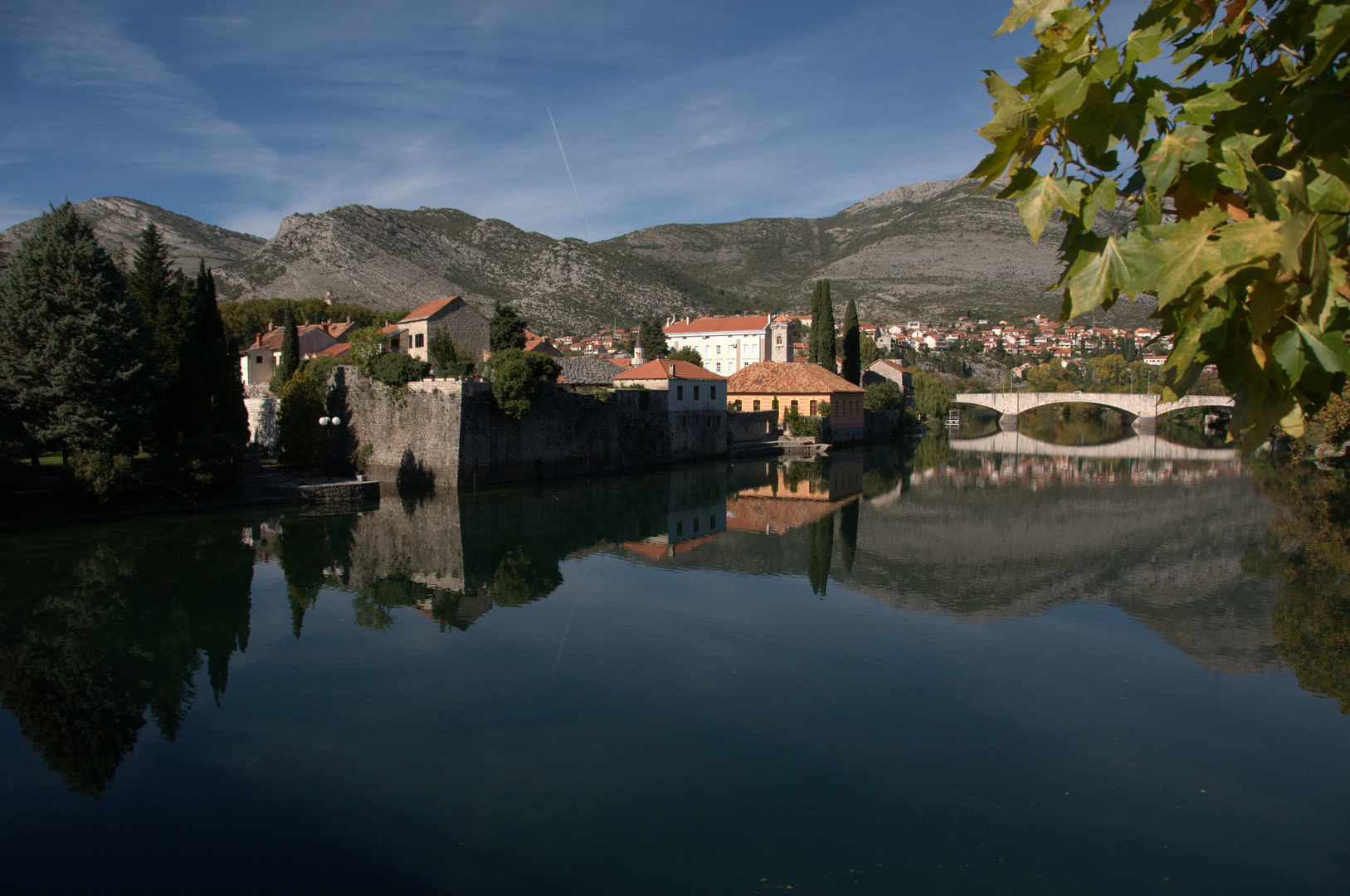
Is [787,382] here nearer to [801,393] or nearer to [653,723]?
[801,393]

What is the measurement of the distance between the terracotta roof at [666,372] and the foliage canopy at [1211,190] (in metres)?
35.5

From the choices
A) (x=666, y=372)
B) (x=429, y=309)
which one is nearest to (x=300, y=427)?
(x=429, y=309)

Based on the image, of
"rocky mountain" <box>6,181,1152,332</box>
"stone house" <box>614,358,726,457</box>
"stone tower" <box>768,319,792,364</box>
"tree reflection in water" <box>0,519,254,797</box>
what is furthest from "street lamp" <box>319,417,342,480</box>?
"rocky mountain" <box>6,181,1152,332</box>

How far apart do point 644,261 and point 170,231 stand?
7265 cm

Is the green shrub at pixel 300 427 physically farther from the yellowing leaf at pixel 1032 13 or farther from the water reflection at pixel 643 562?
the yellowing leaf at pixel 1032 13

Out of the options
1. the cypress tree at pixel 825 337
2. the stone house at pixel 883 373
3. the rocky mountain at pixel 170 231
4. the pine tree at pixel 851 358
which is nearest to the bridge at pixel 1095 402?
the stone house at pixel 883 373

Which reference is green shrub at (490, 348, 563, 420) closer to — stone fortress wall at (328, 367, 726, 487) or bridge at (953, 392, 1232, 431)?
stone fortress wall at (328, 367, 726, 487)

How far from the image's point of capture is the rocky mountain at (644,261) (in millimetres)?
89562

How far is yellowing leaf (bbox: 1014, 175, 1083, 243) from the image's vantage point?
1.84 m

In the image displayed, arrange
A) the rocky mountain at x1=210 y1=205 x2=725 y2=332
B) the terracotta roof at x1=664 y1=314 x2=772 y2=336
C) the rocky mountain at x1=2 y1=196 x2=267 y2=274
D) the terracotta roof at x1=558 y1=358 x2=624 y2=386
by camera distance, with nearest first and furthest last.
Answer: the terracotta roof at x1=558 y1=358 x2=624 y2=386 → the terracotta roof at x1=664 y1=314 x2=772 y2=336 → the rocky mountain at x1=210 y1=205 x2=725 y2=332 → the rocky mountain at x1=2 y1=196 x2=267 y2=274

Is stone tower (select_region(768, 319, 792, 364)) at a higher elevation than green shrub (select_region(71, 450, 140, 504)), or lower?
higher

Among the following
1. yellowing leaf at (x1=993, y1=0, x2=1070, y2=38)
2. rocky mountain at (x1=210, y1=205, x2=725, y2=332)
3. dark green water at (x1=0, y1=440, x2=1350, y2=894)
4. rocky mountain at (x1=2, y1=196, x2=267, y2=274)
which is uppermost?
rocky mountain at (x1=2, y1=196, x2=267, y2=274)

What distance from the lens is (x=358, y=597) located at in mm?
12836

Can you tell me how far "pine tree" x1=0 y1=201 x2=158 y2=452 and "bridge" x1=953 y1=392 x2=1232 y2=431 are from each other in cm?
5706
